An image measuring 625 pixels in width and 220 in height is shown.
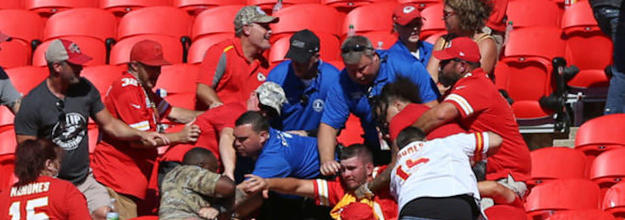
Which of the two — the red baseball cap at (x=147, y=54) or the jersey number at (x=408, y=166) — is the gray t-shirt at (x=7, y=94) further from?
the jersey number at (x=408, y=166)

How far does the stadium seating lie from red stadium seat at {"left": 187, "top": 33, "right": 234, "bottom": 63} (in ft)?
5.61

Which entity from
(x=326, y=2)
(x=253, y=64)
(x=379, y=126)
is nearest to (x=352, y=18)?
(x=326, y=2)

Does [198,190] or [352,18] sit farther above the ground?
[352,18]

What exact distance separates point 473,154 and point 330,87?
177 centimetres

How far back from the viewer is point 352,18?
10164 mm

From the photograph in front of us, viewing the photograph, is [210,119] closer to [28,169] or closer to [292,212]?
[292,212]

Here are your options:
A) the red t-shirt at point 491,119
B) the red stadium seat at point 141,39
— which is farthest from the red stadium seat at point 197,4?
the red t-shirt at point 491,119

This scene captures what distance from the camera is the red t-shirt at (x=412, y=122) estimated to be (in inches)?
249

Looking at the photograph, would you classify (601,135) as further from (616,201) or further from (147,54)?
(147,54)

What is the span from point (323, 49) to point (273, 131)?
7.87 feet

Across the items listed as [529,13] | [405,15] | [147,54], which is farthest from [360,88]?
[529,13]

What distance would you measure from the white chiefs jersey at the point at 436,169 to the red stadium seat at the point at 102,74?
13.6ft

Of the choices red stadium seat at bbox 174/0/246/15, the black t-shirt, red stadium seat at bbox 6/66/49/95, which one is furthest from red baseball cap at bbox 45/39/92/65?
red stadium seat at bbox 174/0/246/15

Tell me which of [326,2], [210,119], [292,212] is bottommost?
[292,212]
